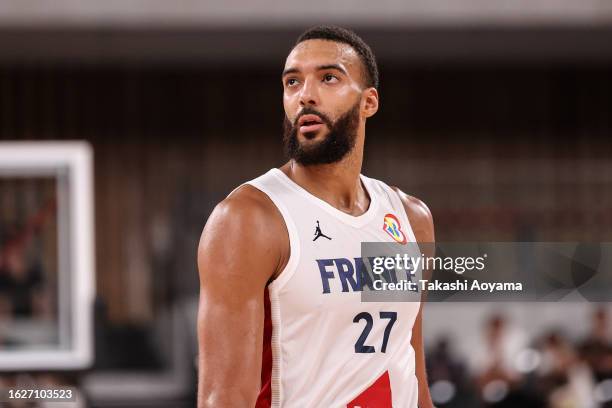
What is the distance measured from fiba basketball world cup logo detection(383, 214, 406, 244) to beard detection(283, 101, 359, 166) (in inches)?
10.0

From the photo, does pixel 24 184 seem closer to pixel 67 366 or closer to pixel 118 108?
pixel 67 366

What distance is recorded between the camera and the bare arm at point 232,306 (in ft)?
8.34

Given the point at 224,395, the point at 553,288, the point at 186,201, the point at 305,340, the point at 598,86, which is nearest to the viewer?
the point at 224,395

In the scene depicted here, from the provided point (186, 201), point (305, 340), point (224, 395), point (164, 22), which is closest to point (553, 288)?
point (305, 340)

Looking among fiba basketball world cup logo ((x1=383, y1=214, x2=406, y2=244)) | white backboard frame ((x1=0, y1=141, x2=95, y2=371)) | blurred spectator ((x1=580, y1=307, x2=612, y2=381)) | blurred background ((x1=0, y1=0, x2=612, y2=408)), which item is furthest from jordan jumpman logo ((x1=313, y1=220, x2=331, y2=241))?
blurred spectator ((x1=580, y1=307, x2=612, y2=381))

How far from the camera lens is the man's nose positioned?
2.72 m

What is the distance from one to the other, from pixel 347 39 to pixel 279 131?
1065 centimetres

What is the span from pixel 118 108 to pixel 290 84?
419 inches

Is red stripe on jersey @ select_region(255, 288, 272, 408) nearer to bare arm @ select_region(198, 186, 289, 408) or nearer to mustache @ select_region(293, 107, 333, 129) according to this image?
bare arm @ select_region(198, 186, 289, 408)

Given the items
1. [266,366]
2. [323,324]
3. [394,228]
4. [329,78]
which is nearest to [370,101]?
[329,78]

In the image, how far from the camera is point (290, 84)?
2793 mm

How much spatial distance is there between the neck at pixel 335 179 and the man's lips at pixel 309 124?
0.14 m

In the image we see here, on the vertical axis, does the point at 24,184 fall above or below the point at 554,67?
below

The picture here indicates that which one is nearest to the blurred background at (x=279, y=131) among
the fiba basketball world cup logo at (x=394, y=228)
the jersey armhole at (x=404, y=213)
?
the jersey armhole at (x=404, y=213)
